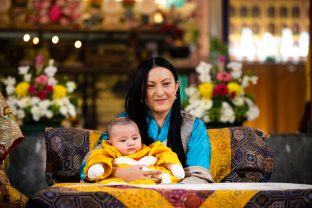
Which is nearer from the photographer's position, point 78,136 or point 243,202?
point 243,202

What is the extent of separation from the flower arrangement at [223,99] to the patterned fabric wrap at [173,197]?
9.10 ft

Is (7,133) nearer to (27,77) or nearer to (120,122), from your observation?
(120,122)

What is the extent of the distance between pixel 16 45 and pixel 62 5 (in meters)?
0.77

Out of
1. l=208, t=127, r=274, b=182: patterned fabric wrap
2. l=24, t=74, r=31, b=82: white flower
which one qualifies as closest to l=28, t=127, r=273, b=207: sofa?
l=208, t=127, r=274, b=182: patterned fabric wrap

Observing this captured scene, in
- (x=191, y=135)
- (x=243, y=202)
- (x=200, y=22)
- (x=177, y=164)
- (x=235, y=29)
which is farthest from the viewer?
(x=235, y=29)

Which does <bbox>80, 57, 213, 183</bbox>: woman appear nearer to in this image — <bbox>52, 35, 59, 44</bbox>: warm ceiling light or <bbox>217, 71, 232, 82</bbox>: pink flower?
<bbox>217, 71, 232, 82</bbox>: pink flower

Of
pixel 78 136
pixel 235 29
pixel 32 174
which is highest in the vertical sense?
pixel 235 29

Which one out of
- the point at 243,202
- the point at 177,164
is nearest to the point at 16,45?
the point at 177,164

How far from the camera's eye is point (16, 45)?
362 inches

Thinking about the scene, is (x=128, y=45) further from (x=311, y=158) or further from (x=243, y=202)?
(x=243, y=202)

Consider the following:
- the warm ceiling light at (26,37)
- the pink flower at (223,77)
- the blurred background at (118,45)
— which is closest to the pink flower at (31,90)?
the pink flower at (223,77)

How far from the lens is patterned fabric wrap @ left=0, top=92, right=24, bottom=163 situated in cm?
381

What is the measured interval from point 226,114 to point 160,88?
78.7 inches

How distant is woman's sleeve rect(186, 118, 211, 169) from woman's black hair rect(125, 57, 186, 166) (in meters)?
0.04
